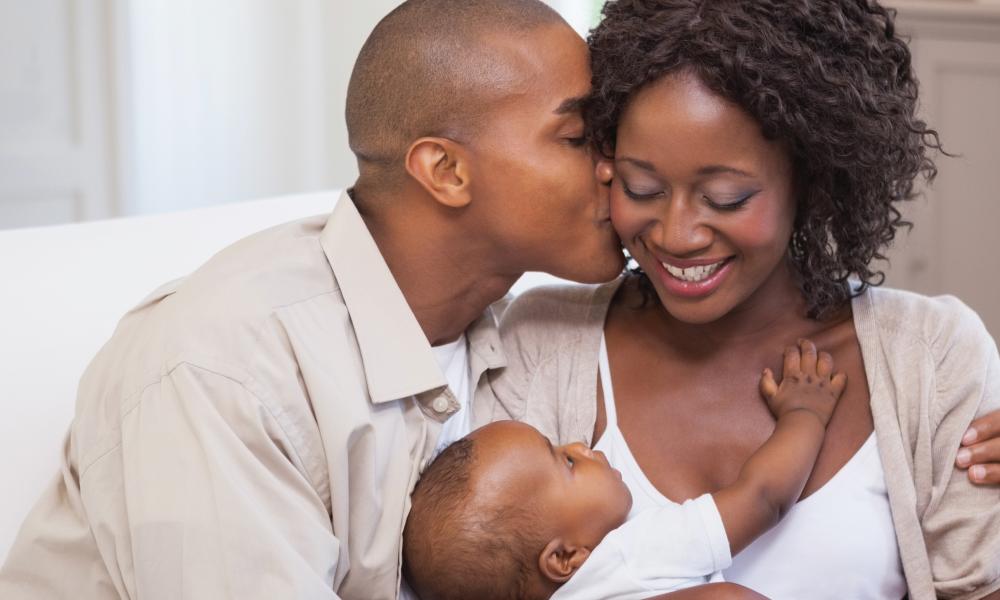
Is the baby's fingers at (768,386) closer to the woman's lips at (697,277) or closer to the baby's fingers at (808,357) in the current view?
the baby's fingers at (808,357)

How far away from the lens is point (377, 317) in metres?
1.60

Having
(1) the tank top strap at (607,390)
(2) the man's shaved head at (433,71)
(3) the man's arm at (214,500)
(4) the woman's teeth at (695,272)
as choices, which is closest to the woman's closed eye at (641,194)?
(4) the woman's teeth at (695,272)

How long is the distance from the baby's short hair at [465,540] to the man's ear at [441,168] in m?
0.37

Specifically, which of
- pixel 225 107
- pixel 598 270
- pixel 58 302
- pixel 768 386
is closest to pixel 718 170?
pixel 598 270

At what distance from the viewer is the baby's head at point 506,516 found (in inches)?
60.7

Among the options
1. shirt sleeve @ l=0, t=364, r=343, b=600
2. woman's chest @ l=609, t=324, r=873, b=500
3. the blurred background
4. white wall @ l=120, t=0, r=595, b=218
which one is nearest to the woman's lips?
woman's chest @ l=609, t=324, r=873, b=500

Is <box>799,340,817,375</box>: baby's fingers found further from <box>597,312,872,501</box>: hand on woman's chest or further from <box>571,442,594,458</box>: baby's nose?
<box>571,442,594,458</box>: baby's nose

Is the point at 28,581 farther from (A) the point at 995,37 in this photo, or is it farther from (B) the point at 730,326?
(A) the point at 995,37

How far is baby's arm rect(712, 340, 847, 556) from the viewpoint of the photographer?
154 cm

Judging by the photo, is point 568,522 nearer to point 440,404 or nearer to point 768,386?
point 440,404

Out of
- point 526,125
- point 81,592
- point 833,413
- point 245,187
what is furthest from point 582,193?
point 245,187

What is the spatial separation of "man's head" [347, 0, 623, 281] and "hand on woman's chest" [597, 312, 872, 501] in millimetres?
189

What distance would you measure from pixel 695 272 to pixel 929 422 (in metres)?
0.38

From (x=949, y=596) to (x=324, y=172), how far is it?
3.23 m
